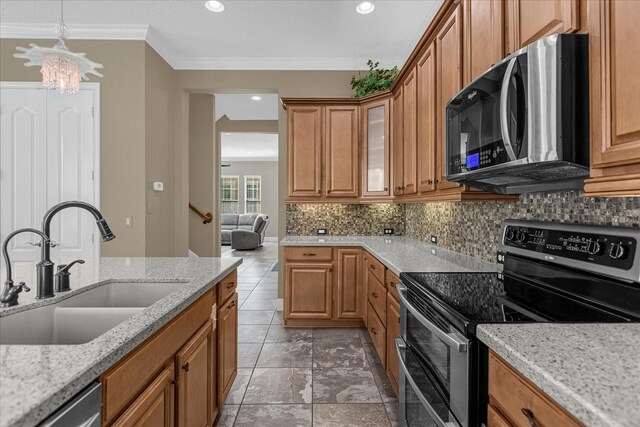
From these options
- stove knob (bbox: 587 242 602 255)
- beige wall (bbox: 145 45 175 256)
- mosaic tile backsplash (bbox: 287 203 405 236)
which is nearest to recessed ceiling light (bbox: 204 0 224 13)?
beige wall (bbox: 145 45 175 256)

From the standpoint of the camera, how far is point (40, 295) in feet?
4.15

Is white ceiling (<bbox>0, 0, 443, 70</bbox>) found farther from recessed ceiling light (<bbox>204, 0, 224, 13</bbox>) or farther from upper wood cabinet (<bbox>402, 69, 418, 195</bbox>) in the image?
upper wood cabinet (<bbox>402, 69, 418, 195</bbox>)

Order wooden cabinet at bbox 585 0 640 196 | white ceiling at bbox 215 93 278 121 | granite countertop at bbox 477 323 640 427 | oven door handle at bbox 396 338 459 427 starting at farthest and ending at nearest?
white ceiling at bbox 215 93 278 121 < oven door handle at bbox 396 338 459 427 < wooden cabinet at bbox 585 0 640 196 < granite countertop at bbox 477 323 640 427

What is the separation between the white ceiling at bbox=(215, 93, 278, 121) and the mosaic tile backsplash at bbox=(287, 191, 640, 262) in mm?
2431

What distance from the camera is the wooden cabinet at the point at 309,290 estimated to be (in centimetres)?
341

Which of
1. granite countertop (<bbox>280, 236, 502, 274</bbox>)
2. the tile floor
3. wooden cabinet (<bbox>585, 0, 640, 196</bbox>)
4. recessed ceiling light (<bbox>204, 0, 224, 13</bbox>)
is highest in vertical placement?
recessed ceiling light (<bbox>204, 0, 224, 13</bbox>)

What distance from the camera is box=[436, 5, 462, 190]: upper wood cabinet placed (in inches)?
75.0

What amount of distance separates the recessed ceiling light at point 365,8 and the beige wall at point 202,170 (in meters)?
3.05

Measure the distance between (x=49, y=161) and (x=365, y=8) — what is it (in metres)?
3.40

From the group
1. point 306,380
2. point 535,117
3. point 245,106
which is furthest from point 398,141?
point 245,106

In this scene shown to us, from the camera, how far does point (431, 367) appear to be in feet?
4.36

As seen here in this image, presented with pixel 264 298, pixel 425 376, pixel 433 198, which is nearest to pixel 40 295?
pixel 425 376

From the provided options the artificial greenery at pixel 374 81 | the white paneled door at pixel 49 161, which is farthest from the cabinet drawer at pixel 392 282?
the white paneled door at pixel 49 161

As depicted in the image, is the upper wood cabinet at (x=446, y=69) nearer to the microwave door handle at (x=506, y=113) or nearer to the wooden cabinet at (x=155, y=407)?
the microwave door handle at (x=506, y=113)
